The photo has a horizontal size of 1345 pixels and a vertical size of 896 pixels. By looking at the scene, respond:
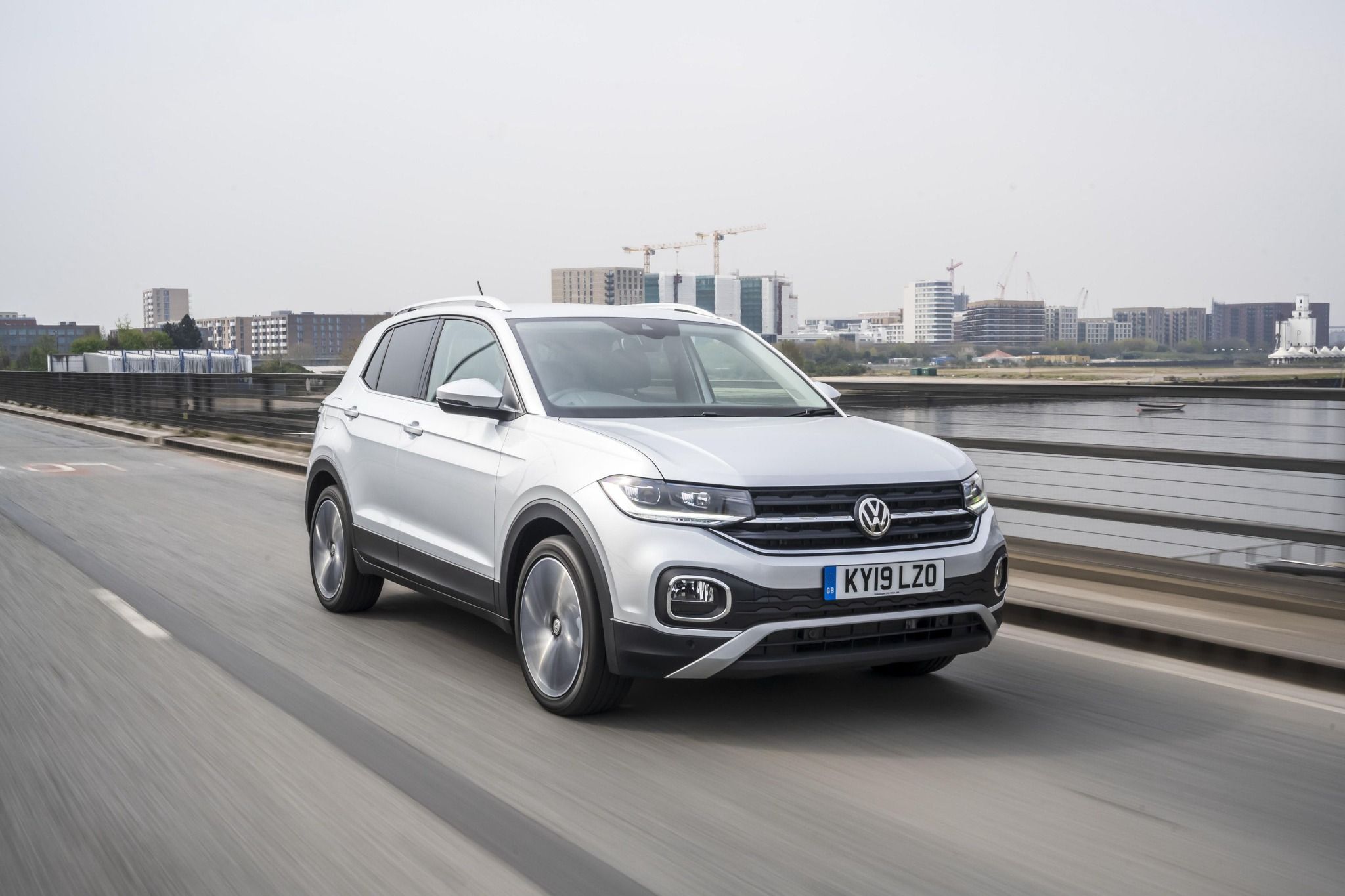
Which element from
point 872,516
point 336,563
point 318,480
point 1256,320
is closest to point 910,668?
point 872,516

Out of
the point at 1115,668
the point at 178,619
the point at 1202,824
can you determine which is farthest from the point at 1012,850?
the point at 178,619

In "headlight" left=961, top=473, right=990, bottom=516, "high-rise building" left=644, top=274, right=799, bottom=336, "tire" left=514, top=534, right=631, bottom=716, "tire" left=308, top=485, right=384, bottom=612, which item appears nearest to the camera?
"tire" left=514, top=534, right=631, bottom=716

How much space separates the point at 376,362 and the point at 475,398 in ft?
6.58

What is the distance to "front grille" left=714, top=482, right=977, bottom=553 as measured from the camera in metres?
4.71

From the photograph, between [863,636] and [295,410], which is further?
[295,410]

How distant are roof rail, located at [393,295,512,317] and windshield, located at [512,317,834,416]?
0.24 meters

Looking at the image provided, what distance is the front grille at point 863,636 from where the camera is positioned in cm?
470

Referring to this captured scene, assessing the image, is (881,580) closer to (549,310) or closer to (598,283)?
(549,310)

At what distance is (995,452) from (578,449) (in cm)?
593

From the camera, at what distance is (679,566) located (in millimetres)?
4668

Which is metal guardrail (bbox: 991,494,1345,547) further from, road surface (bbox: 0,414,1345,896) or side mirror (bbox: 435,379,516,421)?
side mirror (bbox: 435,379,516,421)

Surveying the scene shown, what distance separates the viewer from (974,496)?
Answer: 5258 mm

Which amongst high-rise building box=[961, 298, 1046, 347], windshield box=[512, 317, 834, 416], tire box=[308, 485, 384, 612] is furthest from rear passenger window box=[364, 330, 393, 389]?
high-rise building box=[961, 298, 1046, 347]

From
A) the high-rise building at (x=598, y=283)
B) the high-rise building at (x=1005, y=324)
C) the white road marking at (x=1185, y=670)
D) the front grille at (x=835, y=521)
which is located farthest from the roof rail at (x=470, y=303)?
the high-rise building at (x=598, y=283)
